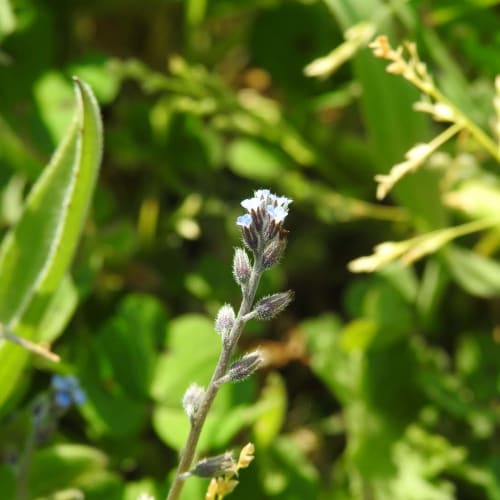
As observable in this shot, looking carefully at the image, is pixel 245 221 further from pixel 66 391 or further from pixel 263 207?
pixel 66 391

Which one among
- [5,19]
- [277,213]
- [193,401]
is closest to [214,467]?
[193,401]

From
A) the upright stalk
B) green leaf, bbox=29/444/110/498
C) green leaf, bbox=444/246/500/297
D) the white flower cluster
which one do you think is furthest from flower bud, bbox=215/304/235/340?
green leaf, bbox=444/246/500/297

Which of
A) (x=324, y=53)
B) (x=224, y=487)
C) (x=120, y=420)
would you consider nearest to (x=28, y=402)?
(x=120, y=420)

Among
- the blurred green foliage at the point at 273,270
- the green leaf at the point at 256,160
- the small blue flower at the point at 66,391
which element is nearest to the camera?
the small blue flower at the point at 66,391

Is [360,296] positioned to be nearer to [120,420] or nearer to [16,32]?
→ [120,420]

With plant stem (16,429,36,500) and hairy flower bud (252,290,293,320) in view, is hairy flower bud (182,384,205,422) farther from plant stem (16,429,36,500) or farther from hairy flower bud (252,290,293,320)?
plant stem (16,429,36,500)

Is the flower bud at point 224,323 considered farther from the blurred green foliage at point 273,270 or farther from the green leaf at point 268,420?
the green leaf at point 268,420

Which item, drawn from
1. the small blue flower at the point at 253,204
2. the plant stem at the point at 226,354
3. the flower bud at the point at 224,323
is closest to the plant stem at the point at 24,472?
the plant stem at the point at 226,354
